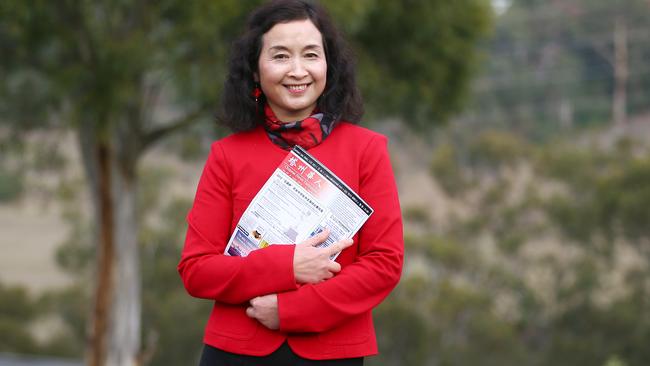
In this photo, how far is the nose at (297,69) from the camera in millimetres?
2186

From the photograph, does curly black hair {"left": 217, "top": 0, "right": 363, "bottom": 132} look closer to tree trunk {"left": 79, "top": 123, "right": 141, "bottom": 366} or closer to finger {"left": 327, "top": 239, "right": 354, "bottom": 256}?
finger {"left": 327, "top": 239, "right": 354, "bottom": 256}

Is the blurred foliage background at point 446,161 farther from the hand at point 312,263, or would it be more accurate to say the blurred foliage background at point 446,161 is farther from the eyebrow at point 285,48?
the hand at point 312,263

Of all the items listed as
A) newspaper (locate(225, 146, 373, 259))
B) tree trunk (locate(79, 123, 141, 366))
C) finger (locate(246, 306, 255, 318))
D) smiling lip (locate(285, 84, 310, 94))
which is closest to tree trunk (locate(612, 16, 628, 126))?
tree trunk (locate(79, 123, 141, 366))

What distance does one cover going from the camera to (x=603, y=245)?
21.4 meters

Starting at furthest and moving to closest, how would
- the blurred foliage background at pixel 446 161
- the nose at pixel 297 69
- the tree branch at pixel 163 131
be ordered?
the tree branch at pixel 163 131
the blurred foliage background at pixel 446 161
the nose at pixel 297 69

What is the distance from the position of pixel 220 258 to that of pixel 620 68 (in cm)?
2472

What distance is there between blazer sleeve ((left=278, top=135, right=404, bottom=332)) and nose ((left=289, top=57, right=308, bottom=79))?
0.74 ft

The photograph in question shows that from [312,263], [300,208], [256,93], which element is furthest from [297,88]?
[312,263]

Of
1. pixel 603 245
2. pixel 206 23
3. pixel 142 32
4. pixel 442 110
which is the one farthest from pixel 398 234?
pixel 603 245

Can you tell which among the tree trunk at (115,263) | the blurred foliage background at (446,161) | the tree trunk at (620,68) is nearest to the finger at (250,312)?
the blurred foliage background at (446,161)

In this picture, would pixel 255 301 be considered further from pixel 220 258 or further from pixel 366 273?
pixel 366 273

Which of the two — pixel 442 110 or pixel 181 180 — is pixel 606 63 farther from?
pixel 442 110

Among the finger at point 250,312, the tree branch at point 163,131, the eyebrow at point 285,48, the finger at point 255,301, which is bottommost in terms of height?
the finger at point 250,312

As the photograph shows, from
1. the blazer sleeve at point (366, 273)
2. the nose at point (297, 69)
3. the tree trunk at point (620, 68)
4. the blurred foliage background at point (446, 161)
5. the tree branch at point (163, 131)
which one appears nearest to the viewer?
the blazer sleeve at point (366, 273)
